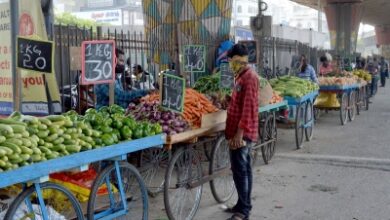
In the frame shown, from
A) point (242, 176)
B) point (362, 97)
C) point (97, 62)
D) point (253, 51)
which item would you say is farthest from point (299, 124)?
point (362, 97)

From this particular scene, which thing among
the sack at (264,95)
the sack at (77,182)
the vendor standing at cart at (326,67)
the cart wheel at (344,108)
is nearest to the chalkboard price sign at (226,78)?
the sack at (264,95)

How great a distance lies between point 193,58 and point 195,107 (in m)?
2.06

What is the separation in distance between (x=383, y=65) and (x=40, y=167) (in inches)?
1063

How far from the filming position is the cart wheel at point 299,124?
8.96 metres

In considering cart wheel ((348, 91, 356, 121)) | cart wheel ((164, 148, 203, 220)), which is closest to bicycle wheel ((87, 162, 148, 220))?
cart wheel ((164, 148, 203, 220))

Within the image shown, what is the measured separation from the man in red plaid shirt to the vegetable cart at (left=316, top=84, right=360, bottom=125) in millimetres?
6879

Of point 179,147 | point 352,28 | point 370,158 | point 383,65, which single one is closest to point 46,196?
point 179,147

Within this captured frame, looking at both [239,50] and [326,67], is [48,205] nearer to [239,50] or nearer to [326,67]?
[239,50]

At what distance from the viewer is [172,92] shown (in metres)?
5.22

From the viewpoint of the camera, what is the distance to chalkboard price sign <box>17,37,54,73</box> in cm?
450

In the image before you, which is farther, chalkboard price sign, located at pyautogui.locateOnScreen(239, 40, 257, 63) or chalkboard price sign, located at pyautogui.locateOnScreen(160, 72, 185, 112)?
chalkboard price sign, located at pyautogui.locateOnScreen(239, 40, 257, 63)

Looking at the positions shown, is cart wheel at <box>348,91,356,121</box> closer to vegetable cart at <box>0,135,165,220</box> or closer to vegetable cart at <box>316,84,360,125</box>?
vegetable cart at <box>316,84,360,125</box>

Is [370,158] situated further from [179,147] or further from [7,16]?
[7,16]

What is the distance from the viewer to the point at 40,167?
3.32m
